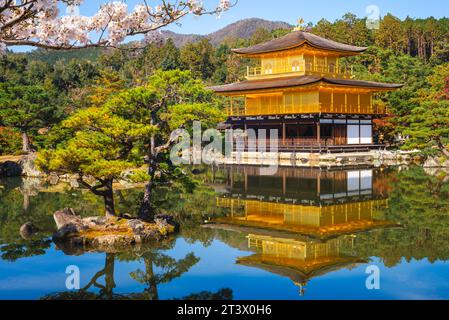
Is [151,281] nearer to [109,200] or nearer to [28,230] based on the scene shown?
[109,200]

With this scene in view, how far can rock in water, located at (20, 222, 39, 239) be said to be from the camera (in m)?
14.0

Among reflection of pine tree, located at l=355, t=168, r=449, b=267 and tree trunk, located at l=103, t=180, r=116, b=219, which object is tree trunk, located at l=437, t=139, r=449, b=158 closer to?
reflection of pine tree, located at l=355, t=168, r=449, b=267

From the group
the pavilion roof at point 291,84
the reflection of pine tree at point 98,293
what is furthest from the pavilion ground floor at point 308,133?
the reflection of pine tree at point 98,293

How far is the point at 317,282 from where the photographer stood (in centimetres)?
960

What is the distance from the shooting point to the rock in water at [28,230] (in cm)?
1400

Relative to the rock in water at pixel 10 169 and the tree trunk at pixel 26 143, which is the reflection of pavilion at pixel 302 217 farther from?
the tree trunk at pixel 26 143

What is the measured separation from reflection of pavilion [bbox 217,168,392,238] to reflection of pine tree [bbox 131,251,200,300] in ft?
12.3

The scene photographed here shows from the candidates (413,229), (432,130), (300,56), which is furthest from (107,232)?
(300,56)

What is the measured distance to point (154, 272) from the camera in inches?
416

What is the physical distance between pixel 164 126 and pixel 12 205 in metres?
7.95

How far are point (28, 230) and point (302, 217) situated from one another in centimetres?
790

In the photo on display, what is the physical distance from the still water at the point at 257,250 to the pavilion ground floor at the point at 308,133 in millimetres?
14012

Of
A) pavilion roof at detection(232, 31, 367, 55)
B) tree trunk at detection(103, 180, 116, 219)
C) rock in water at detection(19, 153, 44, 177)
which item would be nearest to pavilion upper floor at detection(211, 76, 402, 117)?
pavilion roof at detection(232, 31, 367, 55)

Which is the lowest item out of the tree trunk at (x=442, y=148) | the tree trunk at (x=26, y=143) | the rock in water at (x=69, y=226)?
the rock in water at (x=69, y=226)
